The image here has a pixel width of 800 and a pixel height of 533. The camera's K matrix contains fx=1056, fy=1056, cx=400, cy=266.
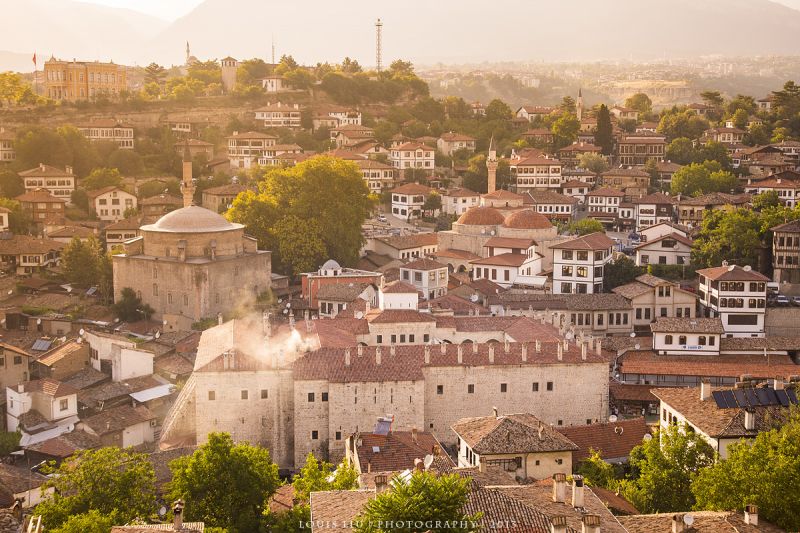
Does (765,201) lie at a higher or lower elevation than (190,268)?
higher

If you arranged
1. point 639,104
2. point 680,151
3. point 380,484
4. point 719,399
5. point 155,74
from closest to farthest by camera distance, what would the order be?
point 380,484, point 719,399, point 680,151, point 639,104, point 155,74

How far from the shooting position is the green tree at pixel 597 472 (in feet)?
74.5

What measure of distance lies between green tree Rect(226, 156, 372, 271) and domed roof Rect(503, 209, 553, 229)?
262 inches

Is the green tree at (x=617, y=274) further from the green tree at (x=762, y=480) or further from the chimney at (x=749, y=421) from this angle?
the green tree at (x=762, y=480)

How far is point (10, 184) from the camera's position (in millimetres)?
55344

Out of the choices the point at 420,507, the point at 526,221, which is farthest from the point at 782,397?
the point at 526,221

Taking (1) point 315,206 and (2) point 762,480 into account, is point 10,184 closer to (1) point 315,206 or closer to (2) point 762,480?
(1) point 315,206

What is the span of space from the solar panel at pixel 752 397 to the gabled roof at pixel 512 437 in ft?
13.3

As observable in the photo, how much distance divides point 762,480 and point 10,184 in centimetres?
4650

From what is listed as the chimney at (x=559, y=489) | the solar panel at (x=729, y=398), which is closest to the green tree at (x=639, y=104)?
the solar panel at (x=729, y=398)

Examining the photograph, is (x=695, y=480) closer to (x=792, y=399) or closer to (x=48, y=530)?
(x=792, y=399)

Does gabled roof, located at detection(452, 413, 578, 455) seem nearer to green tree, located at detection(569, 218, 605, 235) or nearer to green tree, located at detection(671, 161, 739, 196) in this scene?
green tree, located at detection(569, 218, 605, 235)

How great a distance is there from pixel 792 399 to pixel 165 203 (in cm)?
3685

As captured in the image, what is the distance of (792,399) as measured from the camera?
77.6 ft
